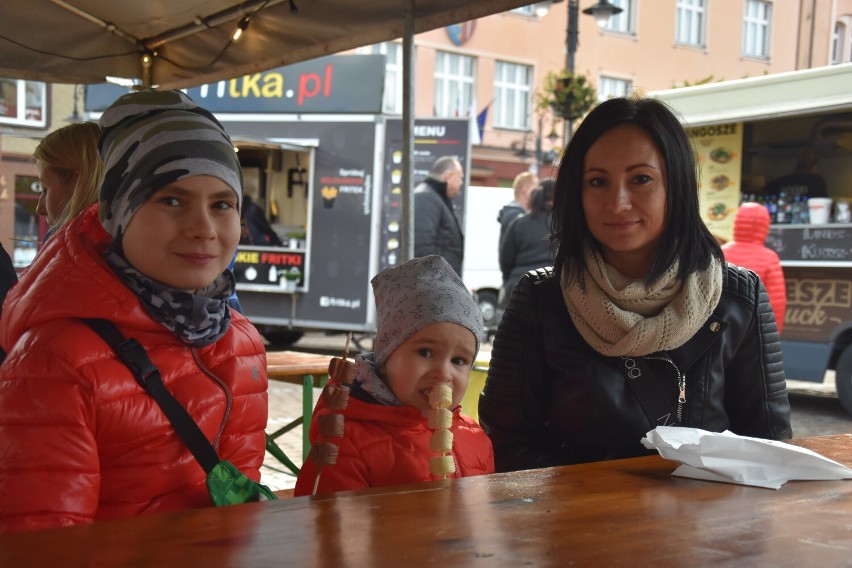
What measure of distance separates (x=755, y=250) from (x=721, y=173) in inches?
107

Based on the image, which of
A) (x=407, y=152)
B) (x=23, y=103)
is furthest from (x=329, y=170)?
(x=23, y=103)

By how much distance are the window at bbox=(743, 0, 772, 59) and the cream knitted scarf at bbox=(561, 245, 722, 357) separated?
30.7m

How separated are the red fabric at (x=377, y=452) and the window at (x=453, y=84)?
24.4 metres

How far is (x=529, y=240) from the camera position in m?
8.59

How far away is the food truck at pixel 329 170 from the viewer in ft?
35.1

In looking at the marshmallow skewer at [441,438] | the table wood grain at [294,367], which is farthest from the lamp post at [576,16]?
the marshmallow skewer at [441,438]

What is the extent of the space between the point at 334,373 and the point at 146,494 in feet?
1.35

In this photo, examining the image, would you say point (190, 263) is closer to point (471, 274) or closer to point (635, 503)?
point (635, 503)

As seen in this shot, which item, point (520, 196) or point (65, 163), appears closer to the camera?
point (65, 163)

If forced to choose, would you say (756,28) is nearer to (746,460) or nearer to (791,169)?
(791,169)

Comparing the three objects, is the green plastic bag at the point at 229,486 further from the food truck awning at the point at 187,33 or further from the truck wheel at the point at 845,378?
the truck wheel at the point at 845,378

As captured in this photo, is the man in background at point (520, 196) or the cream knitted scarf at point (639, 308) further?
the man in background at point (520, 196)

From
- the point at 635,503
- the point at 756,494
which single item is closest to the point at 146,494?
the point at 635,503

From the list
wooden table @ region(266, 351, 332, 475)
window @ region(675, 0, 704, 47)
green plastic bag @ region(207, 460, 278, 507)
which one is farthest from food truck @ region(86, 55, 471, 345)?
window @ region(675, 0, 704, 47)
